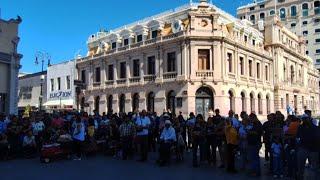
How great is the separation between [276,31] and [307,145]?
4242 cm

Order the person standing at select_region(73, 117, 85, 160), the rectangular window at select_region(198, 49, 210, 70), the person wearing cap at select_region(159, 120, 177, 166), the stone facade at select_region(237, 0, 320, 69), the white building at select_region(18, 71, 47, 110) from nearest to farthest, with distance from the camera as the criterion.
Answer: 1. the person wearing cap at select_region(159, 120, 177, 166)
2. the person standing at select_region(73, 117, 85, 160)
3. the rectangular window at select_region(198, 49, 210, 70)
4. the white building at select_region(18, 71, 47, 110)
5. the stone facade at select_region(237, 0, 320, 69)

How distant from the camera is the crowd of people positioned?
416 inches

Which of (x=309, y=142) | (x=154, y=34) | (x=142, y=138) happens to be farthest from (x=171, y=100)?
(x=309, y=142)

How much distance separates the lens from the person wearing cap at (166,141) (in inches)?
511

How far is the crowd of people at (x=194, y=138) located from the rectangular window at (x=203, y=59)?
19.1 m

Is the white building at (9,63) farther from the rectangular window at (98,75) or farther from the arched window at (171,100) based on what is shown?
the rectangular window at (98,75)

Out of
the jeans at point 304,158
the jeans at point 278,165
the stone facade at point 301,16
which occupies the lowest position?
the jeans at point 278,165

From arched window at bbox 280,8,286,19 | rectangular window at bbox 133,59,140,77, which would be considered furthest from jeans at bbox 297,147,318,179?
arched window at bbox 280,8,286,19

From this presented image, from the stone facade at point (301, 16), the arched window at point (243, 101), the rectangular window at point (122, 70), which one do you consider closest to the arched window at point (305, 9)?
the stone facade at point (301, 16)

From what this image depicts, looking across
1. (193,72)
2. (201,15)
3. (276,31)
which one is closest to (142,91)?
(193,72)

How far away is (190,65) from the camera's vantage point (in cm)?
3497

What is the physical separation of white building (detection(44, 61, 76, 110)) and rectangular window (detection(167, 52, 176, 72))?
610 inches

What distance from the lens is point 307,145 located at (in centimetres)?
908

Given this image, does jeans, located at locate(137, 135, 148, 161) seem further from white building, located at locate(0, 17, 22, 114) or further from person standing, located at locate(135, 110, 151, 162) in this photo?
white building, located at locate(0, 17, 22, 114)
